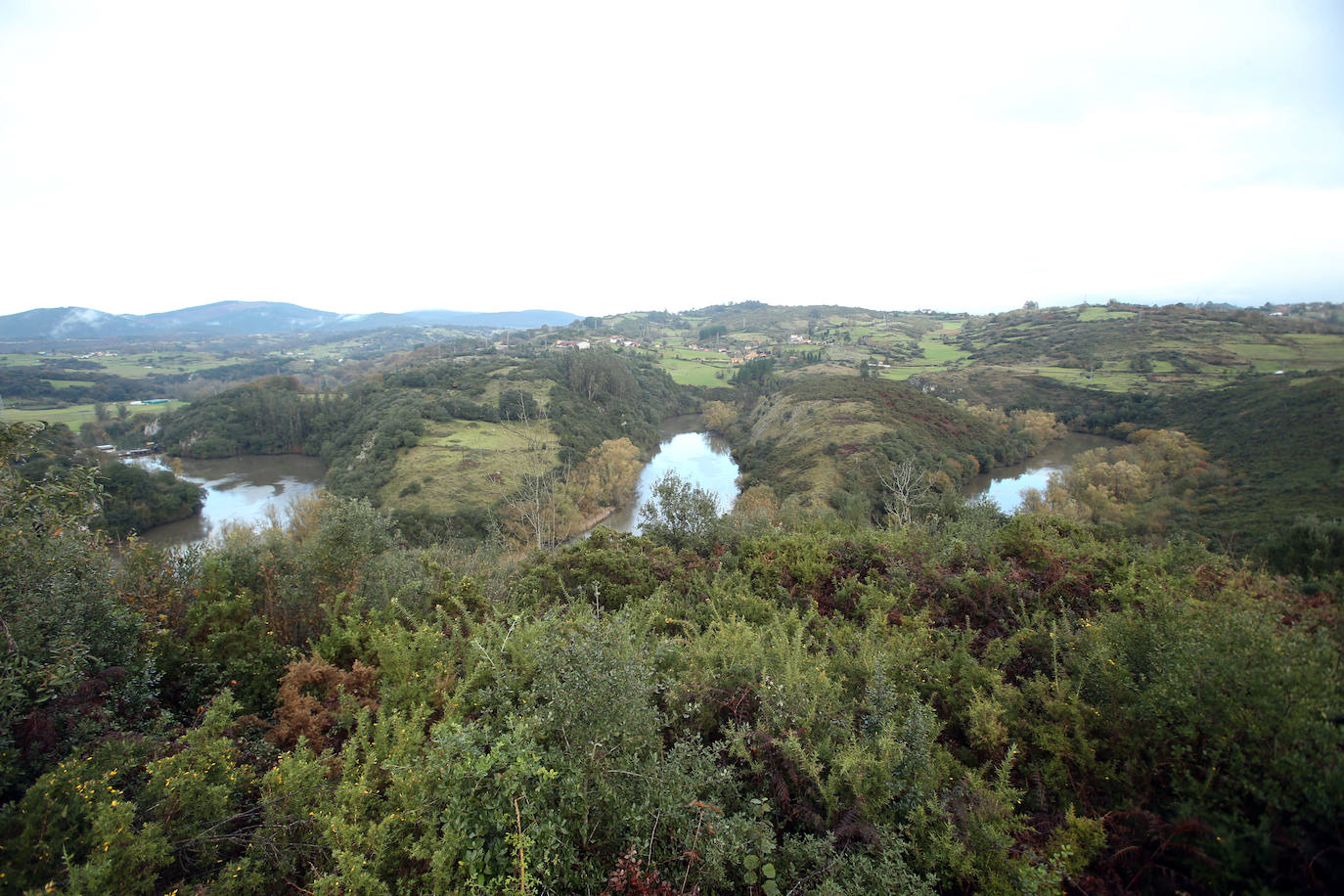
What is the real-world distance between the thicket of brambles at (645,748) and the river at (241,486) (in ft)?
107

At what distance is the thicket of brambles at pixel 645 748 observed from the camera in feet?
8.55

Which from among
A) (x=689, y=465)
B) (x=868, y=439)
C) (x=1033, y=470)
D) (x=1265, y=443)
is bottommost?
(x=689, y=465)

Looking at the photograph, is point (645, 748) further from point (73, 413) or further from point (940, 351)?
point (940, 351)

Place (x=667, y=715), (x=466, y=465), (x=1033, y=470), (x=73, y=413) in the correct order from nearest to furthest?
(x=667, y=715) < (x=466, y=465) < (x=1033, y=470) < (x=73, y=413)

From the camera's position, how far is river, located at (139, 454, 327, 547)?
123 feet

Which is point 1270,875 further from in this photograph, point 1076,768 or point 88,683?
point 88,683

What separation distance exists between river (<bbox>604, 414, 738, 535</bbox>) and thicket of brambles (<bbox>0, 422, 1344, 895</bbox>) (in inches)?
1112

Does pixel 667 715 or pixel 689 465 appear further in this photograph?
pixel 689 465

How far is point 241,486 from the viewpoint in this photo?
50.0 metres

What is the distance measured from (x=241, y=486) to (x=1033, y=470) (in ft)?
257

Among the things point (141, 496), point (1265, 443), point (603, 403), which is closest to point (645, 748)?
point (1265, 443)

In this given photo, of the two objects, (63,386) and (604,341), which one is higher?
(604,341)

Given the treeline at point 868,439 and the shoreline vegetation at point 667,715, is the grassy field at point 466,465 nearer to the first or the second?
the treeline at point 868,439

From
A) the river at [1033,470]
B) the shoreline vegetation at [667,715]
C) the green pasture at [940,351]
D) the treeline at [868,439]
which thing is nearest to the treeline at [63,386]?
the treeline at [868,439]
